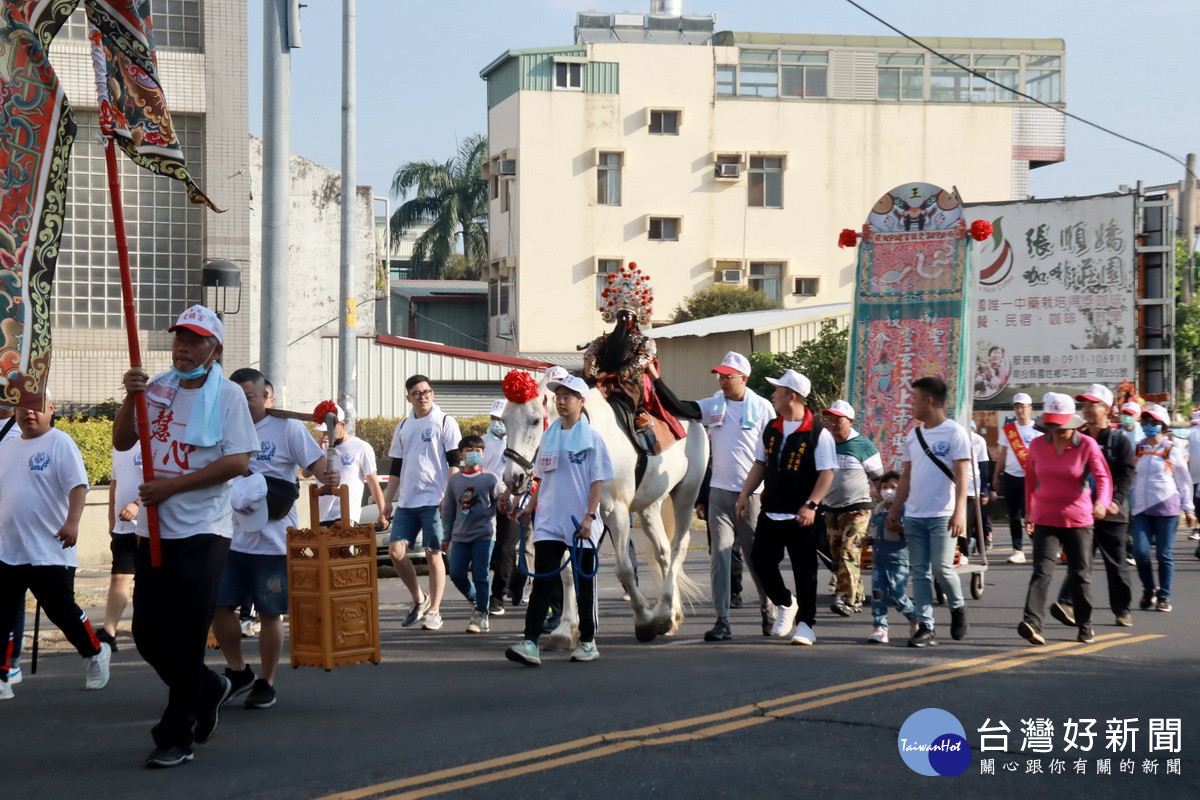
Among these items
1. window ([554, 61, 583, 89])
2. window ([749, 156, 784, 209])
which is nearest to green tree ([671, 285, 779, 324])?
window ([749, 156, 784, 209])

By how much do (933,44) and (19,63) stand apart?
160 feet

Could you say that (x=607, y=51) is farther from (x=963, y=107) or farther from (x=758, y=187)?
(x=963, y=107)

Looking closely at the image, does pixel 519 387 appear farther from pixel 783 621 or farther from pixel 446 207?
pixel 446 207

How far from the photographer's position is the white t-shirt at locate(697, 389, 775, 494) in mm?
11305

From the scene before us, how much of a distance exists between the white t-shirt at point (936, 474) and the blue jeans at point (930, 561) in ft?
0.28

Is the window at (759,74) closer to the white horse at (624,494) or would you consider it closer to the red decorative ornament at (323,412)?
the white horse at (624,494)

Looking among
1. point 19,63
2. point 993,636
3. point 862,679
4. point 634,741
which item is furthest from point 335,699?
point 993,636

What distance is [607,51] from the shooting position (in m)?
47.4

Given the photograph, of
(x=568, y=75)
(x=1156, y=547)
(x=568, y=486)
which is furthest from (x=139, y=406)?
(x=568, y=75)

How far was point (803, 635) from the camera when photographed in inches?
411

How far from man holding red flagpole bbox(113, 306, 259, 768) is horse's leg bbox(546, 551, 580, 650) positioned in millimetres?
3880

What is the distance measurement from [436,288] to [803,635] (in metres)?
46.4

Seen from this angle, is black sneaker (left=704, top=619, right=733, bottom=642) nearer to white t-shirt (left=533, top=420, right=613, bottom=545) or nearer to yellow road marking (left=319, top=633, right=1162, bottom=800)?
white t-shirt (left=533, top=420, right=613, bottom=545)

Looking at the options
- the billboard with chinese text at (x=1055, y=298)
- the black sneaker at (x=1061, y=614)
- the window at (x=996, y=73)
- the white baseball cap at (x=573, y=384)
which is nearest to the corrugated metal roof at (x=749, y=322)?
the billboard with chinese text at (x=1055, y=298)
